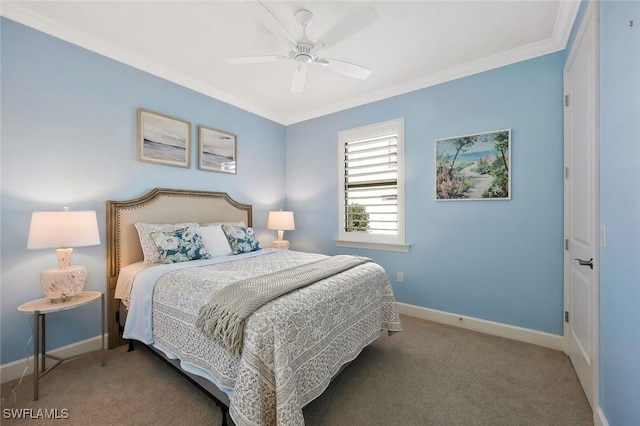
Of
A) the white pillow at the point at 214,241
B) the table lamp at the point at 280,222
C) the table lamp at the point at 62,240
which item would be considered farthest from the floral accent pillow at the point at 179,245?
the table lamp at the point at 280,222

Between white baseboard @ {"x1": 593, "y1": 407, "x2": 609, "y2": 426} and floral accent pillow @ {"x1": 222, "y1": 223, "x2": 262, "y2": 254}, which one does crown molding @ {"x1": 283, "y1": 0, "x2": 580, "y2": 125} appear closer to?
floral accent pillow @ {"x1": 222, "y1": 223, "x2": 262, "y2": 254}

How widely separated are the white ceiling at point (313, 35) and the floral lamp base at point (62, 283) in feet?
6.44

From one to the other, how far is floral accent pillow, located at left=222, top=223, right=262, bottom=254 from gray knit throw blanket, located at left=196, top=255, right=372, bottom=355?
1194 mm

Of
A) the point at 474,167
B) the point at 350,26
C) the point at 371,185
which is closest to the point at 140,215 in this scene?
the point at 350,26

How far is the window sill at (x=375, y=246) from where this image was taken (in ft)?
10.6

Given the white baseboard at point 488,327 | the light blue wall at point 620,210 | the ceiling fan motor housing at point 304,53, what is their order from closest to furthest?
the light blue wall at point 620,210 < the ceiling fan motor housing at point 304,53 < the white baseboard at point 488,327

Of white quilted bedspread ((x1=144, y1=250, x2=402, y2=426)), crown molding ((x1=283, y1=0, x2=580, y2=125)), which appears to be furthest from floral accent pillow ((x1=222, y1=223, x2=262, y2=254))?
crown molding ((x1=283, y1=0, x2=580, y2=125))

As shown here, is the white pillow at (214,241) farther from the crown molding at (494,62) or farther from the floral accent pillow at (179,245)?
the crown molding at (494,62)

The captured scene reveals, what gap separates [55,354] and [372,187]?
3.52 meters

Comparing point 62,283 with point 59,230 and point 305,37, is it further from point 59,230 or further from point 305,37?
point 305,37

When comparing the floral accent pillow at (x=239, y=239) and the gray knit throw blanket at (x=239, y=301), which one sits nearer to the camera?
the gray knit throw blanket at (x=239, y=301)

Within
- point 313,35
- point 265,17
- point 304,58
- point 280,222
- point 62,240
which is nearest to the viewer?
point 265,17

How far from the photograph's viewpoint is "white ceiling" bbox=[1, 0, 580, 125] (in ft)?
6.63

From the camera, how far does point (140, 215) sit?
267 centimetres
